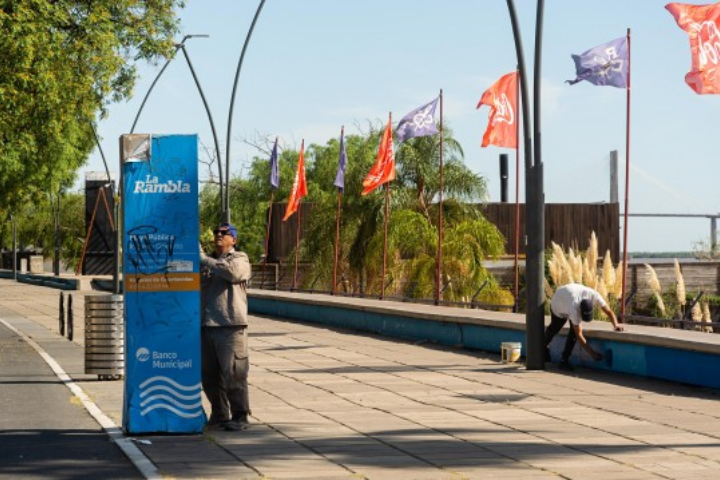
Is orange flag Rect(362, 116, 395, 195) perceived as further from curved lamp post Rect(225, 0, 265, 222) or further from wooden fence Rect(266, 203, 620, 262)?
wooden fence Rect(266, 203, 620, 262)

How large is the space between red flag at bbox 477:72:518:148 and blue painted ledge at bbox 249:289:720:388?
3209mm

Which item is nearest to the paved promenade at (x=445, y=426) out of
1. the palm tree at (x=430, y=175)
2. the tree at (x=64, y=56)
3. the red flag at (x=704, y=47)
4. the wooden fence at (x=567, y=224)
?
the red flag at (x=704, y=47)

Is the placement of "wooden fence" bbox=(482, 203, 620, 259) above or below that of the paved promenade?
above

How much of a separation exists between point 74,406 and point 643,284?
2664 cm

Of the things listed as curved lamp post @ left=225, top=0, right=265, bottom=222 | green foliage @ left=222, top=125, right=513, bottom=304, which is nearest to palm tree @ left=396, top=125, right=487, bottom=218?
green foliage @ left=222, top=125, right=513, bottom=304

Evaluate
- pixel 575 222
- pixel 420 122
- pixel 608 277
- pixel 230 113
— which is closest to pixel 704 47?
pixel 608 277

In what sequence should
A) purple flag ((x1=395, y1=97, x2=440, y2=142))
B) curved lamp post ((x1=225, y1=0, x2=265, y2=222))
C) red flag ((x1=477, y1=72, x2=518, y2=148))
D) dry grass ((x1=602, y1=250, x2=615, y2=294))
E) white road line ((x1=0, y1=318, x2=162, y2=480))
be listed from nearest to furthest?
1. white road line ((x1=0, y1=318, x2=162, y2=480))
2. dry grass ((x1=602, y1=250, x2=615, y2=294))
3. red flag ((x1=477, y1=72, x2=518, y2=148))
4. purple flag ((x1=395, y1=97, x2=440, y2=142))
5. curved lamp post ((x1=225, y1=0, x2=265, y2=222))

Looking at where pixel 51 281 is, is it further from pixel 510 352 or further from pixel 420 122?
pixel 510 352

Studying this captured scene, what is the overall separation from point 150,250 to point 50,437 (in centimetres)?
181

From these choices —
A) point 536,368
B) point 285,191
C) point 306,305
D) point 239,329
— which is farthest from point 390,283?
point 285,191

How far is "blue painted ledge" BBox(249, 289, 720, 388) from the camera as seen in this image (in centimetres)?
1680

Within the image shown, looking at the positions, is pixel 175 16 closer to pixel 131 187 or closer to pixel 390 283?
pixel 390 283

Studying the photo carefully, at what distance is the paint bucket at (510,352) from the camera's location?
20438mm

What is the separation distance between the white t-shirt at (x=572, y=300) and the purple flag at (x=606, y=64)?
337 centimetres
